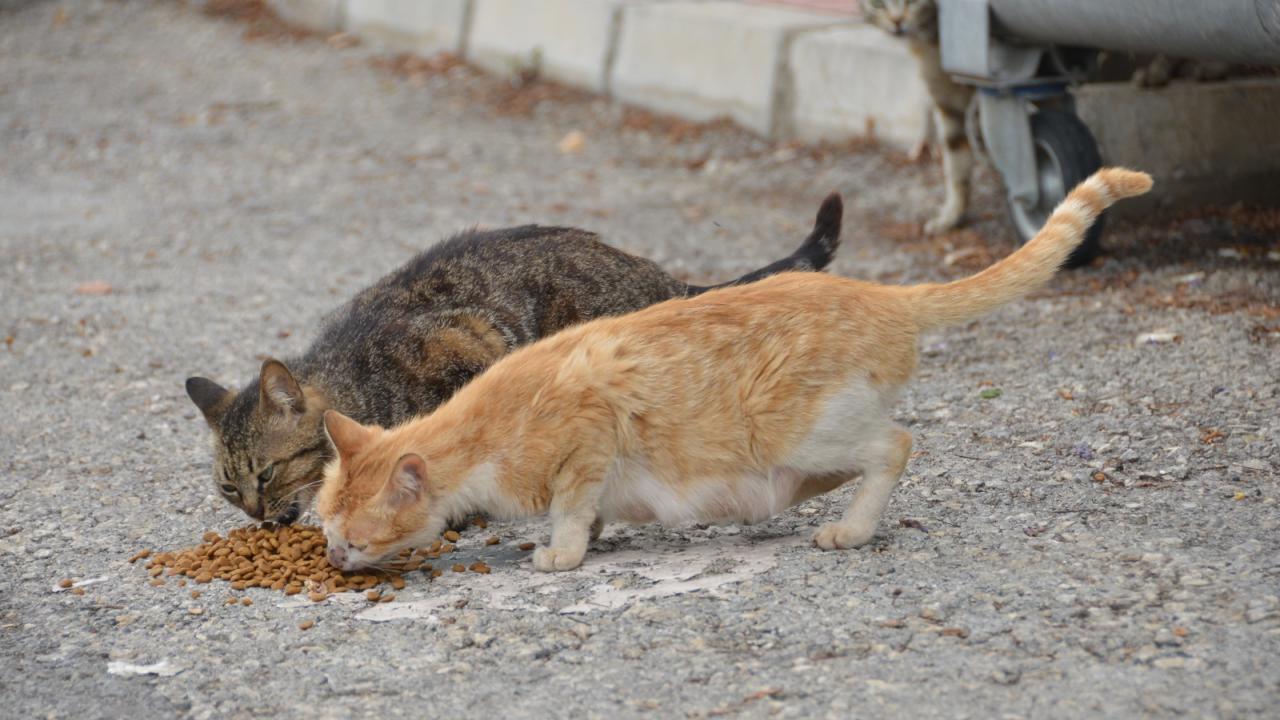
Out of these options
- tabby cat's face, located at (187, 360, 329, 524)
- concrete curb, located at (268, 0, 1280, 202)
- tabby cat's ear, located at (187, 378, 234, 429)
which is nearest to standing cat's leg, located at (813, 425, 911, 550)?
tabby cat's face, located at (187, 360, 329, 524)

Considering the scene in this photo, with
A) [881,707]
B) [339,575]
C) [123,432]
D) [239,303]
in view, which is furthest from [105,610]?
[239,303]

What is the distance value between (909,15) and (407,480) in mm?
4880

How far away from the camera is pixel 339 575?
4152 millimetres

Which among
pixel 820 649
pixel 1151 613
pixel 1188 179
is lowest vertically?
pixel 820 649

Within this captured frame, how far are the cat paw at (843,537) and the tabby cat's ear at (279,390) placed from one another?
1785 millimetres

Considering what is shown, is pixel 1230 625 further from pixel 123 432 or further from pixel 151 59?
pixel 151 59

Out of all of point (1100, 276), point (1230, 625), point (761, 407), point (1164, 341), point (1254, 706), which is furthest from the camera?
point (1100, 276)

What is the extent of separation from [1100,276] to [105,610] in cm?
472

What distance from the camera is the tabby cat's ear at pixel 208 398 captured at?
15.7ft

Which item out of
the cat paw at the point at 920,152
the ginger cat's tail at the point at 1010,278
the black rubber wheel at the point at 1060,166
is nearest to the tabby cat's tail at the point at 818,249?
the ginger cat's tail at the point at 1010,278

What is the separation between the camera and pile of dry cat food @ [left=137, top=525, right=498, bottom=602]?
4141 millimetres

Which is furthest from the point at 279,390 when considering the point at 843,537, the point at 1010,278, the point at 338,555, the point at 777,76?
the point at 777,76

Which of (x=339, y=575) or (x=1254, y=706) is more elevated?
(x=1254, y=706)

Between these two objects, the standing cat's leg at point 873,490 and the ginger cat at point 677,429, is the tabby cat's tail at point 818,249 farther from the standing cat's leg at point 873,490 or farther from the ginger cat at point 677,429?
the standing cat's leg at point 873,490
